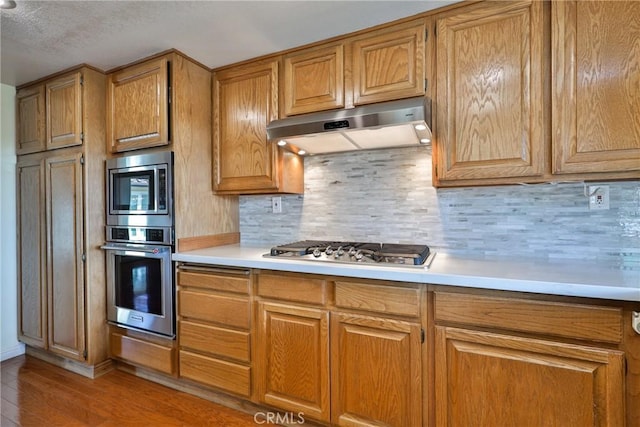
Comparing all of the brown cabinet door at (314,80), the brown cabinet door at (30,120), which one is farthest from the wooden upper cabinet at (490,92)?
the brown cabinet door at (30,120)

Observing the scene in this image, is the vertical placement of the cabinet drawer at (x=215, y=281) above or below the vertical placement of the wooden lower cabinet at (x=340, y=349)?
above

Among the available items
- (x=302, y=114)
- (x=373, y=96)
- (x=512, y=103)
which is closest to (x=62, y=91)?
(x=302, y=114)

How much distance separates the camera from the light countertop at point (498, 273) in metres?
1.12

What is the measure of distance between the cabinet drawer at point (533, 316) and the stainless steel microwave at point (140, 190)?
171 centimetres

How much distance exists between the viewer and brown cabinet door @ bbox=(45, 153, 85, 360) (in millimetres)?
2238

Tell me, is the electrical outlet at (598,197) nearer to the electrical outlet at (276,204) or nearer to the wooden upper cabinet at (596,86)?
the wooden upper cabinet at (596,86)

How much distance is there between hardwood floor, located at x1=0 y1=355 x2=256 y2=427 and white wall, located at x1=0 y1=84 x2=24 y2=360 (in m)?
0.34

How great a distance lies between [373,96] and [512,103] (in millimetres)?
685

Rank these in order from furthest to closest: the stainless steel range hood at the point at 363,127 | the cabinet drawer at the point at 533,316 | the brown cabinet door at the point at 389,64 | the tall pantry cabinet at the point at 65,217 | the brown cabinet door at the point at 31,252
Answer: the brown cabinet door at the point at 31,252 < the tall pantry cabinet at the point at 65,217 < the brown cabinet door at the point at 389,64 < the stainless steel range hood at the point at 363,127 < the cabinet drawer at the point at 533,316

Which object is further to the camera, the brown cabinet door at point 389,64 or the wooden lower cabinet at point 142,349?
the wooden lower cabinet at point 142,349

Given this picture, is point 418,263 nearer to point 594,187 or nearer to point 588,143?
point 588,143

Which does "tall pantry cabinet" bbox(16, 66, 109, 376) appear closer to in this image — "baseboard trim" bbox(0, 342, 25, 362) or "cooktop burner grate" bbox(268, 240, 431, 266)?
"baseboard trim" bbox(0, 342, 25, 362)

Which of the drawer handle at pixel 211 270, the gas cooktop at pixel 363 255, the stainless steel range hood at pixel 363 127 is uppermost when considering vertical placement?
the stainless steel range hood at pixel 363 127

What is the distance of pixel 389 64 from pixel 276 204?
1.26 m
